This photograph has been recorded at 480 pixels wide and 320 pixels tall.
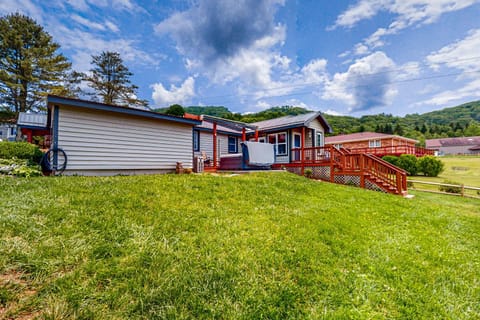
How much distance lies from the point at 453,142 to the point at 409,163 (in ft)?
170

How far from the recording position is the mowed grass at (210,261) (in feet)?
5.70

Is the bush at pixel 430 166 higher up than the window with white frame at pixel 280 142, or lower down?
lower down

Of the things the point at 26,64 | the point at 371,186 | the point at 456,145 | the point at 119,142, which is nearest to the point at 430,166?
the point at 371,186

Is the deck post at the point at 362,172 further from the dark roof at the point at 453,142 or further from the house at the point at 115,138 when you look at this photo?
the dark roof at the point at 453,142

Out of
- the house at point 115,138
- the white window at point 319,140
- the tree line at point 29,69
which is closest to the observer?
the house at point 115,138

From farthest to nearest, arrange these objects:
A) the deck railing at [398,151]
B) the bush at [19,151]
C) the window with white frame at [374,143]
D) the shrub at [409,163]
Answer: the window with white frame at [374,143] < the deck railing at [398,151] < the shrub at [409,163] < the bush at [19,151]

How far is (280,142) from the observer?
45.8ft

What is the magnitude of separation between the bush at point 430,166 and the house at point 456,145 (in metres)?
46.1

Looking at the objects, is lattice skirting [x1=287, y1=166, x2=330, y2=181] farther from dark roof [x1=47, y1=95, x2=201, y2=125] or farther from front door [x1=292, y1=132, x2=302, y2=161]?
dark roof [x1=47, y1=95, x2=201, y2=125]

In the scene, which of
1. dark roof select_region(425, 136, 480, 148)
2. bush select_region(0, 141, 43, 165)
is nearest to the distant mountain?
dark roof select_region(425, 136, 480, 148)

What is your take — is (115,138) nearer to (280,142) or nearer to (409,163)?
(280,142)

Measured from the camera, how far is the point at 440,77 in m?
23.4

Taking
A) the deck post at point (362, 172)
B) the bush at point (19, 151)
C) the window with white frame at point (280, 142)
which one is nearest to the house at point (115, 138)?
the bush at point (19, 151)

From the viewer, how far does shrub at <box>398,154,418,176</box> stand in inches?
712
